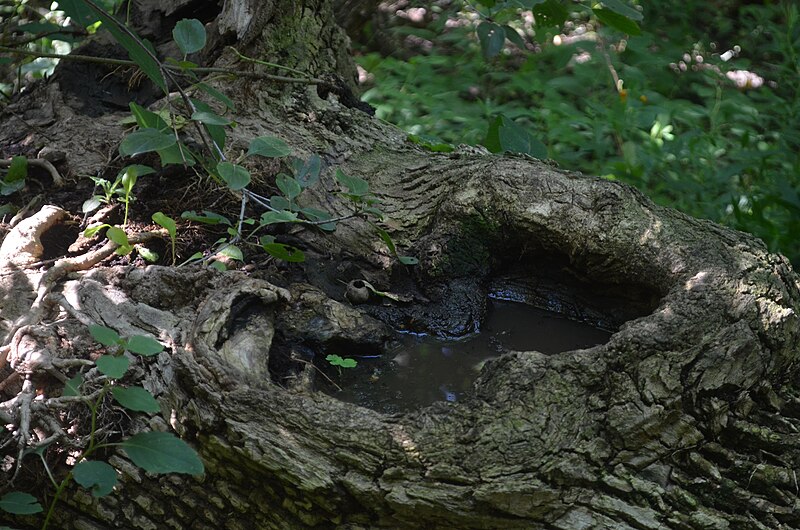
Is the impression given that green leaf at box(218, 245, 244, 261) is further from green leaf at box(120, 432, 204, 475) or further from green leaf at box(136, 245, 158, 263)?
green leaf at box(120, 432, 204, 475)

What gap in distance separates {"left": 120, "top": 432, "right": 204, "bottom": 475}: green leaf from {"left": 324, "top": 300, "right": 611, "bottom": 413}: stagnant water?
56 centimetres

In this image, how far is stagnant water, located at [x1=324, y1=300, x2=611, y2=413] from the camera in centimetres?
215

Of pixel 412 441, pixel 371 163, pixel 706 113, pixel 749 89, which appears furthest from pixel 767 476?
pixel 749 89

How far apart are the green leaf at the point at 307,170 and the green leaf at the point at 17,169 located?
0.91 m

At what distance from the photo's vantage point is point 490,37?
84.8 inches

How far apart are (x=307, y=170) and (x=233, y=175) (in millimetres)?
366

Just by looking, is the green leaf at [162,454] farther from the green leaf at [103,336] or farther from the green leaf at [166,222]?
the green leaf at [166,222]

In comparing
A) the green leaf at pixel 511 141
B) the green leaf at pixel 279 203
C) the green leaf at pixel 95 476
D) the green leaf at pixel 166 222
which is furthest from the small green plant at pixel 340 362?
the green leaf at pixel 511 141

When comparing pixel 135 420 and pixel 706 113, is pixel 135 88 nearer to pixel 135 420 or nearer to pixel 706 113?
pixel 135 420

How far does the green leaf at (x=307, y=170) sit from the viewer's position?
8.16ft

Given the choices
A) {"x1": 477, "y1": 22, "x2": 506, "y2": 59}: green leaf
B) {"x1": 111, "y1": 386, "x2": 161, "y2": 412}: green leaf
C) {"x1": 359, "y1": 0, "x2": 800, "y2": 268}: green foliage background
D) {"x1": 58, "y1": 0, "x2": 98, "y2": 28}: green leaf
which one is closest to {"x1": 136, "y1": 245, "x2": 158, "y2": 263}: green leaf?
{"x1": 58, "y1": 0, "x2": 98, "y2": 28}: green leaf

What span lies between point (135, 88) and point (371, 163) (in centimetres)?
102

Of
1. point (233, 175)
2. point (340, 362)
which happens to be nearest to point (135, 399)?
point (340, 362)

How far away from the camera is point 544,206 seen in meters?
2.38
